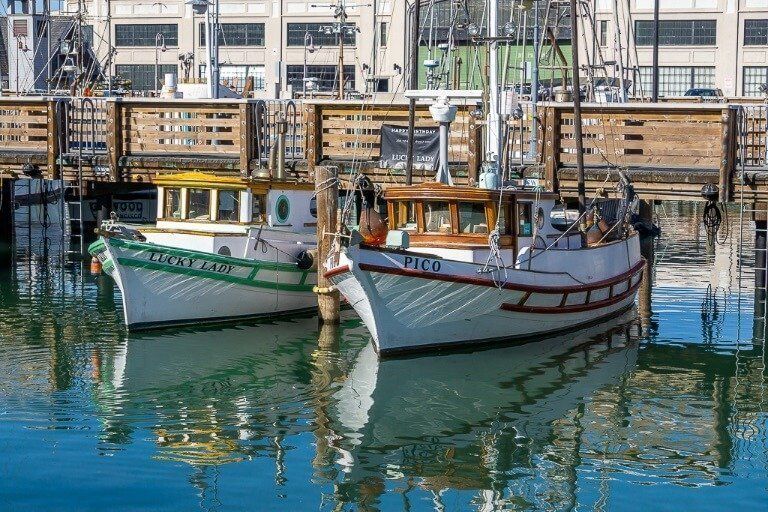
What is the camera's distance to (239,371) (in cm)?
2114

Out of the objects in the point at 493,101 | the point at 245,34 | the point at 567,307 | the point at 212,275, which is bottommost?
the point at 567,307

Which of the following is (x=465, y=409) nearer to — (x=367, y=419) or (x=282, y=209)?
(x=367, y=419)

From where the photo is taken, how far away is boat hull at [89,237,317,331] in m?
23.7

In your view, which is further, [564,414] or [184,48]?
[184,48]

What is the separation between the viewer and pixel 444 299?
21.8m

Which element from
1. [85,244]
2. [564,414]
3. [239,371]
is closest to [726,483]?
[564,414]

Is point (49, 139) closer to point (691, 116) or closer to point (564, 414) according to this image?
point (691, 116)

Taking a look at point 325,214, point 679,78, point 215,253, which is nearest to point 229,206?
point 215,253

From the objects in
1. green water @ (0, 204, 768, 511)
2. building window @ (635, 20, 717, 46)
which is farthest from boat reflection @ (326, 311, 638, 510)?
building window @ (635, 20, 717, 46)

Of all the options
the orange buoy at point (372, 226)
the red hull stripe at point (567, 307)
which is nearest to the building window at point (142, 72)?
the orange buoy at point (372, 226)

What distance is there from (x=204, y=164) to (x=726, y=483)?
1770 centimetres

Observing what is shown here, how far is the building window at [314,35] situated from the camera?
77.2 meters

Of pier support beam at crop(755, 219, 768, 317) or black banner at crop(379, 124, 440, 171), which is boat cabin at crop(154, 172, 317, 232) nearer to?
black banner at crop(379, 124, 440, 171)

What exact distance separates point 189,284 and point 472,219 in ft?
17.9
